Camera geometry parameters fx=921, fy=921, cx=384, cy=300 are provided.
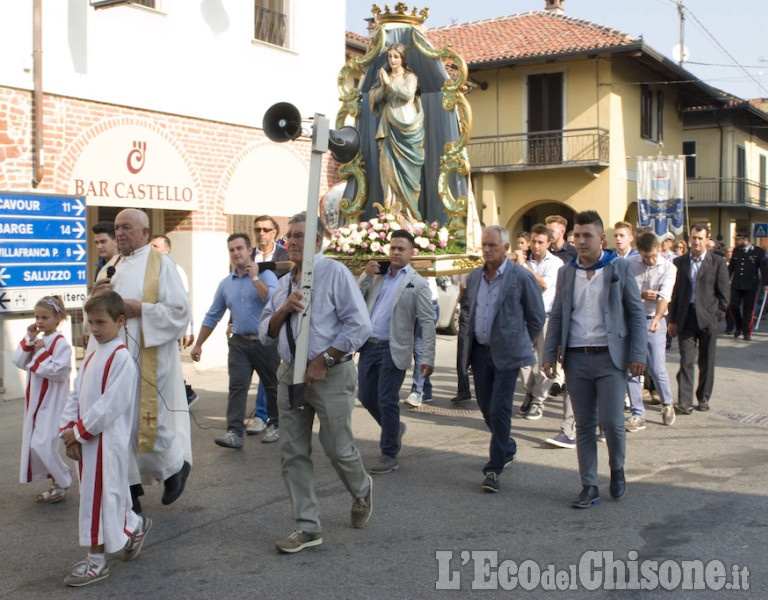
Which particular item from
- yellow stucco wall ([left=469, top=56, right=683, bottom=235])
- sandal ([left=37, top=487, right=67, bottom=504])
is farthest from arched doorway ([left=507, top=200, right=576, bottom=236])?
sandal ([left=37, top=487, right=67, bottom=504])

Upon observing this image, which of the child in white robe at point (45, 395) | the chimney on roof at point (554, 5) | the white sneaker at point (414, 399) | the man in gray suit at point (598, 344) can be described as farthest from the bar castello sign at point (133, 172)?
the chimney on roof at point (554, 5)

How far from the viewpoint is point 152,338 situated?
223 inches

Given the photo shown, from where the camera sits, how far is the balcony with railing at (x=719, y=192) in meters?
36.2

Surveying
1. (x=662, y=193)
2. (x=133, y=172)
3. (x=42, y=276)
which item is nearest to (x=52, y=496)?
(x=42, y=276)

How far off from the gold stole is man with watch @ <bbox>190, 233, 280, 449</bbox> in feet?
7.71

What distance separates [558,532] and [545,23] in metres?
28.4

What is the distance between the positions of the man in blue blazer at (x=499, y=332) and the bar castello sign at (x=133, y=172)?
661 centimetres

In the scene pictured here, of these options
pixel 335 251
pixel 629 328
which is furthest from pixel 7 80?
pixel 629 328

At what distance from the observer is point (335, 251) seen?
34.0 ft

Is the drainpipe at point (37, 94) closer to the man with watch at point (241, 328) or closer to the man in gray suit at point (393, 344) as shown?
the man with watch at point (241, 328)

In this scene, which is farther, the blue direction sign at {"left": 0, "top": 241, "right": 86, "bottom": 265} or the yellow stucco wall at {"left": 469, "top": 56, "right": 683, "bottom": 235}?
the yellow stucco wall at {"left": 469, "top": 56, "right": 683, "bottom": 235}

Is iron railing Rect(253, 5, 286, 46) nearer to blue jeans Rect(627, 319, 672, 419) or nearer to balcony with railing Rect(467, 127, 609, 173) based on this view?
blue jeans Rect(627, 319, 672, 419)

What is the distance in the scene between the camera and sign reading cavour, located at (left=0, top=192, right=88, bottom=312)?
34.6ft

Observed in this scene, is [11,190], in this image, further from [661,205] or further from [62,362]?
[661,205]
